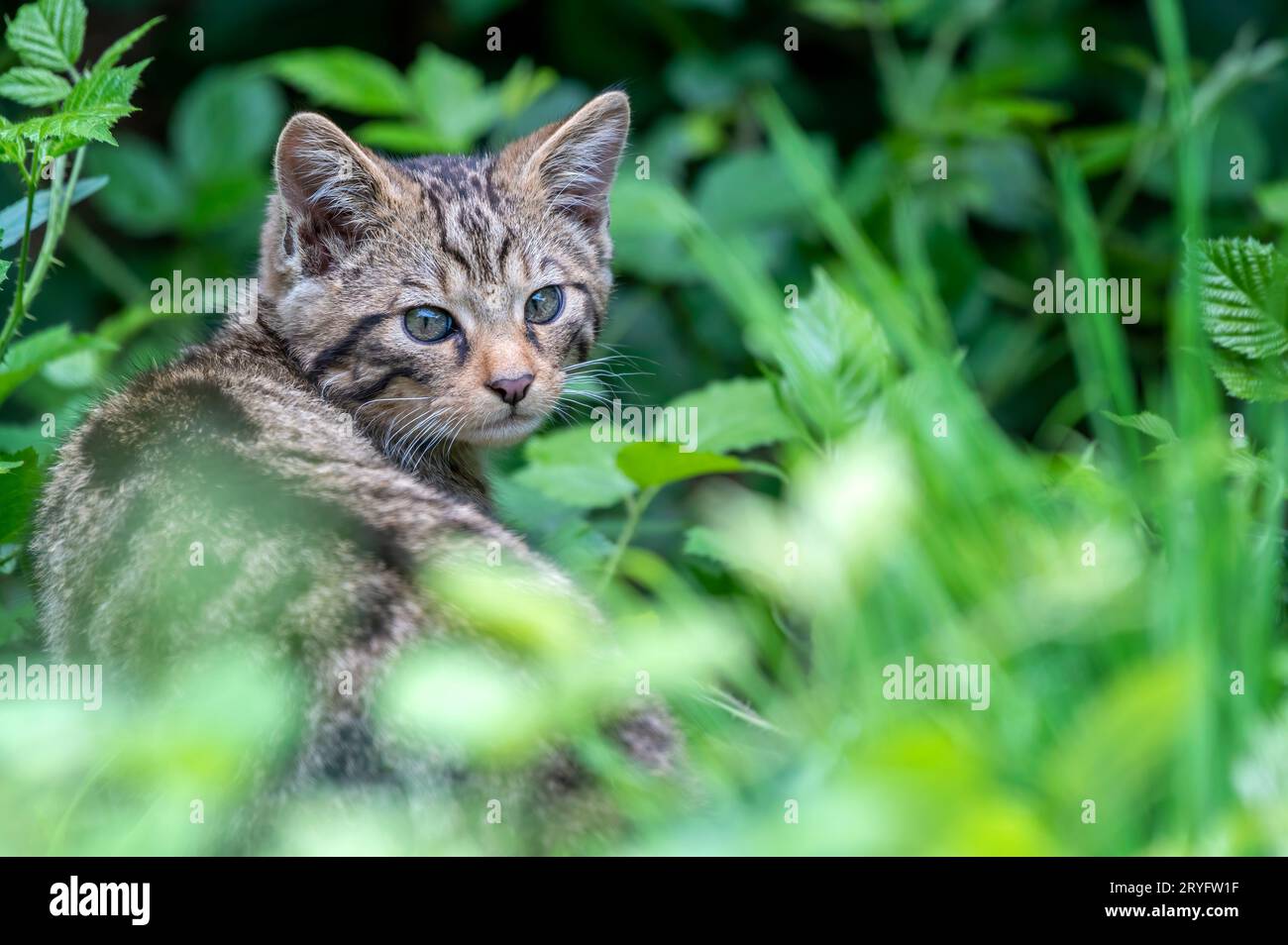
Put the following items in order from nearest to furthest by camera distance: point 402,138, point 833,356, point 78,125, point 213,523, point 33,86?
1. point 213,523
2. point 78,125
3. point 33,86
4. point 833,356
5. point 402,138

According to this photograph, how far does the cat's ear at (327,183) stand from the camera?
2.48m

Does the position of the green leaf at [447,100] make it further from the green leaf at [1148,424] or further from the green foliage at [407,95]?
the green leaf at [1148,424]

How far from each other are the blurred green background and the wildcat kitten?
10 centimetres

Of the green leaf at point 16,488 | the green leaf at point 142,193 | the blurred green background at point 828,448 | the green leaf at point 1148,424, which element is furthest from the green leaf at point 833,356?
the green leaf at point 142,193

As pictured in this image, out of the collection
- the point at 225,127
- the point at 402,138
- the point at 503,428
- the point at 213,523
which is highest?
the point at 225,127

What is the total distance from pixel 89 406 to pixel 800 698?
1.34 m

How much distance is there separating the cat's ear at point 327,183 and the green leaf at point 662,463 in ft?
2.55

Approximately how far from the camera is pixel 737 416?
2.54 metres

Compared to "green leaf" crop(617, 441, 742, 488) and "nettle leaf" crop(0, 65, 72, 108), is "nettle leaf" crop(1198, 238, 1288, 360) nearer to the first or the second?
"green leaf" crop(617, 441, 742, 488)

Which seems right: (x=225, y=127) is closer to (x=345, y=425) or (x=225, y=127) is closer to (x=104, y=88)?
(x=345, y=425)

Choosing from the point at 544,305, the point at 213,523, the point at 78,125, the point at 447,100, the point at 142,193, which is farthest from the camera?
the point at 142,193

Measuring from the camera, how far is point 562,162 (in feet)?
9.39

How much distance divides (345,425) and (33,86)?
693 millimetres

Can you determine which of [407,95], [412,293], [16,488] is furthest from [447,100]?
[16,488]
